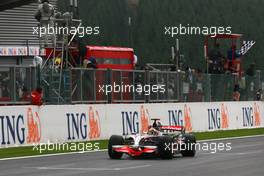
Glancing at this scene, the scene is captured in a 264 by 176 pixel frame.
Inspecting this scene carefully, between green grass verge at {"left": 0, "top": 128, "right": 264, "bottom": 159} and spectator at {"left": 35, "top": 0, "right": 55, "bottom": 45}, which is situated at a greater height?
spectator at {"left": 35, "top": 0, "right": 55, "bottom": 45}

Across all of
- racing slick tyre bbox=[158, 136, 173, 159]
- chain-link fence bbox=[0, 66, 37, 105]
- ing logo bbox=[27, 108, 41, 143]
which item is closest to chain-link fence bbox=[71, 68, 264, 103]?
chain-link fence bbox=[0, 66, 37, 105]

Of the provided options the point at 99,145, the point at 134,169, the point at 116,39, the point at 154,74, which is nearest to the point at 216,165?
the point at 134,169

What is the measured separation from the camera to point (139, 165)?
17.1 meters

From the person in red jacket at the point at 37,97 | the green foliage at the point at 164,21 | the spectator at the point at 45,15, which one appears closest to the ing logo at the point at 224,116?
the spectator at the point at 45,15

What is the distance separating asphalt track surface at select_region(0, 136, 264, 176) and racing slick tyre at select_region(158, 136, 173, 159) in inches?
8.4

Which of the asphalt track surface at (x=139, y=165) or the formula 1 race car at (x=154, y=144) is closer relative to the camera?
the asphalt track surface at (x=139, y=165)

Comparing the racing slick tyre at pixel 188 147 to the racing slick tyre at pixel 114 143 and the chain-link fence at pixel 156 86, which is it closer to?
the racing slick tyre at pixel 114 143

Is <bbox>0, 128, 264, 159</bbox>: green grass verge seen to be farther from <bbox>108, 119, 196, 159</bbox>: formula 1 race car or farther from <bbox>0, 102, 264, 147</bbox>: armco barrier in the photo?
<bbox>108, 119, 196, 159</bbox>: formula 1 race car

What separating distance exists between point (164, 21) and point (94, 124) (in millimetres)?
59671

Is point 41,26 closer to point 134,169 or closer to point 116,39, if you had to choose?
point 134,169

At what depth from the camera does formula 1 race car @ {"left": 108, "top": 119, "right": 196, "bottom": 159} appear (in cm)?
1858

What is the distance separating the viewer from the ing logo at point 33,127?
78.0 feet

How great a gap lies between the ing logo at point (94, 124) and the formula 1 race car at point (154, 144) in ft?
23.8

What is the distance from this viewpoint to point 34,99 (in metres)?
24.7
